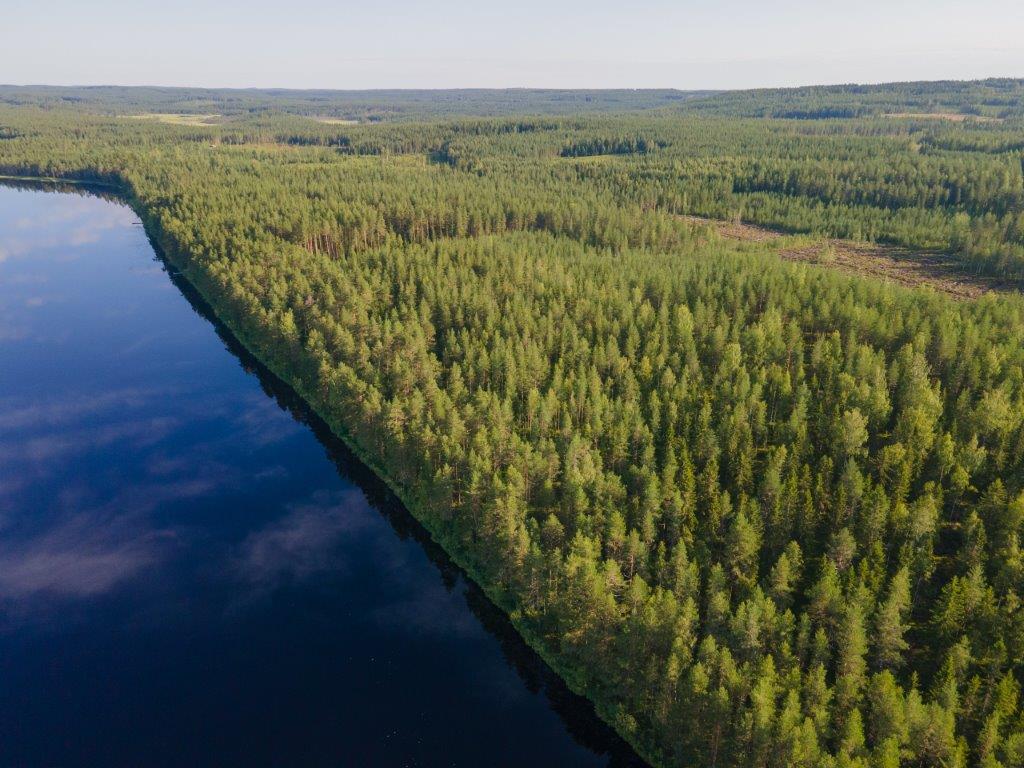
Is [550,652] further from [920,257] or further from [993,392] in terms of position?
[920,257]

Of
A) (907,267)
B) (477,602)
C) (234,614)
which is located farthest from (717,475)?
(907,267)

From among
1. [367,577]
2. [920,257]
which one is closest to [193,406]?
[367,577]

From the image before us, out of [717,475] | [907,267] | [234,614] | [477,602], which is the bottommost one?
[234,614]

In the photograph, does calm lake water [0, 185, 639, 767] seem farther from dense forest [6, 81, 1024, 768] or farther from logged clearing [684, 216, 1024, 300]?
logged clearing [684, 216, 1024, 300]

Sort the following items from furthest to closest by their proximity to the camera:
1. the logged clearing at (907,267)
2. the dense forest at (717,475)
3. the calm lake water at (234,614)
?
the logged clearing at (907,267) → the calm lake water at (234,614) → the dense forest at (717,475)

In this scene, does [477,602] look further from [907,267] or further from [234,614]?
[907,267]

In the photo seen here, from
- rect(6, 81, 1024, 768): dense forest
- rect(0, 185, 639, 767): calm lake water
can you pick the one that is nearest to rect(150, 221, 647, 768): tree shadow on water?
rect(0, 185, 639, 767): calm lake water

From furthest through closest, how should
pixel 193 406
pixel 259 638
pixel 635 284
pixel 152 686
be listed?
1. pixel 635 284
2. pixel 193 406
3. pixel 259 638
4. pixel 152 686

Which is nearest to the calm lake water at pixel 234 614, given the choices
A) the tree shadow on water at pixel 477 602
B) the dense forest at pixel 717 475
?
the tree shadow on water at pixel 477 602

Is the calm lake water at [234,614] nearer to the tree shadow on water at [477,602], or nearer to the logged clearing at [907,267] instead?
the tree shadow on water at [477,602]
